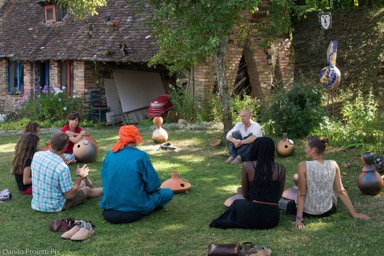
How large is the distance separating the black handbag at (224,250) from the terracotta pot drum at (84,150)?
17.2ft

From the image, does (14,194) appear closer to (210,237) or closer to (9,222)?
(9,222)

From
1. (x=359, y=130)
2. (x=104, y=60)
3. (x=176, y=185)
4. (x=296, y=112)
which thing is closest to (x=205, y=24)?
(x=296, y=112)

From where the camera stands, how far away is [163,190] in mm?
6750

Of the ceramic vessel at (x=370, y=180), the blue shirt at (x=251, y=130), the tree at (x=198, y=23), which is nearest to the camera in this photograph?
the ceramic vessel at (x=370, y=180)

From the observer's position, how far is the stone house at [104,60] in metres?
16.6

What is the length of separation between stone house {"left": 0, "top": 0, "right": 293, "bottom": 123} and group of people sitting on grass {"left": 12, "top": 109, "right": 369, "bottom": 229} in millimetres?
9107

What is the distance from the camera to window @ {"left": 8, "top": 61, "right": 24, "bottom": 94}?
21.1m

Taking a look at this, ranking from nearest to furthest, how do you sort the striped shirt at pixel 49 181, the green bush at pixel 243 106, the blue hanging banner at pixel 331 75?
1. the striped shirt at pixel 49 181
2. the blue hanging banner at pixel 331 75
3. the green bush at pixel 243 106

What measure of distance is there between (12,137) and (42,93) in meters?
4.26

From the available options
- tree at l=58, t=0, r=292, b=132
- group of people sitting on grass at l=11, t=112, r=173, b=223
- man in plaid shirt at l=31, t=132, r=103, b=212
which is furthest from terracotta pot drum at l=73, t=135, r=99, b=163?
man in plaid shirt at l=31, t=132, r=103, b=212

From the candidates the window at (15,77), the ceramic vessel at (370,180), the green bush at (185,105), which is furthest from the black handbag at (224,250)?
the window at (15,77)

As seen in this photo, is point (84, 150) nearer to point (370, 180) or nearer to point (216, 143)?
point (216, 143)

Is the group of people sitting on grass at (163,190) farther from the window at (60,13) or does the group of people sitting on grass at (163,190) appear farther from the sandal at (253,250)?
the window at (60,13)

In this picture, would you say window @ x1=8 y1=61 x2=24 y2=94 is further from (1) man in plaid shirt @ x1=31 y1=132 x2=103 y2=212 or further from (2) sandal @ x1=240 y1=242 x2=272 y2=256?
(2) sandal @ x1=240 y1=242 x2=272 y2=256
